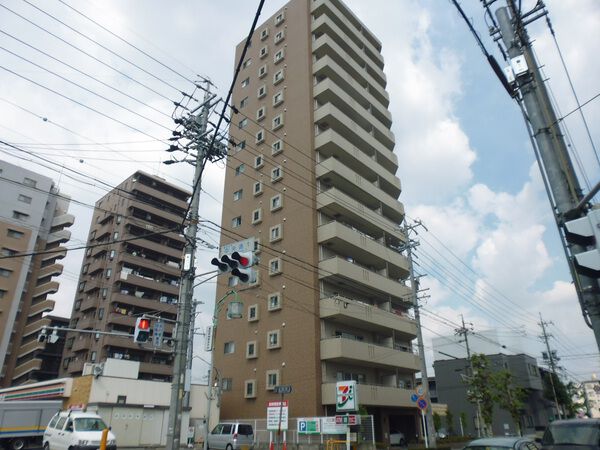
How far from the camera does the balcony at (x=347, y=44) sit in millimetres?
42250

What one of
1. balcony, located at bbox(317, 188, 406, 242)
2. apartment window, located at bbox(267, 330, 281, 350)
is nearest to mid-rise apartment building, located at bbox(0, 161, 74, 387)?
apartment window, located at bbox(267, 330, 281, 350)

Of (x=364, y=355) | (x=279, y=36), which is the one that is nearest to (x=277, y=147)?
(x=279, y=36)

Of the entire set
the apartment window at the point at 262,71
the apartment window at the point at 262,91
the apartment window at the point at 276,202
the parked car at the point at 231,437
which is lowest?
the parked car at the point at 231,437

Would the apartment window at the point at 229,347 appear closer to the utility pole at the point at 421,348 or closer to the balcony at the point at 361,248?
the balcony at the point at 361,248

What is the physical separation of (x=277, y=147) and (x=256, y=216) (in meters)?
6.80

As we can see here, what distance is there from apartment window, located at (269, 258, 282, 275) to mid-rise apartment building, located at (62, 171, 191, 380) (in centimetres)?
A: 2515

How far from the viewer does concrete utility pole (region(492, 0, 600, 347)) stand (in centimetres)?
776

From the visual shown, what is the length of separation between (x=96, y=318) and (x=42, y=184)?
23015 mm

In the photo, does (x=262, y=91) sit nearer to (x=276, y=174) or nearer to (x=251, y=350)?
(x=276, y=174)

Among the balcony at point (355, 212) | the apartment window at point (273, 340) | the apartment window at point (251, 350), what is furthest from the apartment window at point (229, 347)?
the balcony at point (355, 212)

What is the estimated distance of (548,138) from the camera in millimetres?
9016

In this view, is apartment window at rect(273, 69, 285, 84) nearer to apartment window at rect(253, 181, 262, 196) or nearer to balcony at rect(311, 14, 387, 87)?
balcony at rect(311, 14, 387, 87)

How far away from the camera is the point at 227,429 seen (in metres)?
27.1

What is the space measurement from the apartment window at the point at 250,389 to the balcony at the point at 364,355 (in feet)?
21.4
